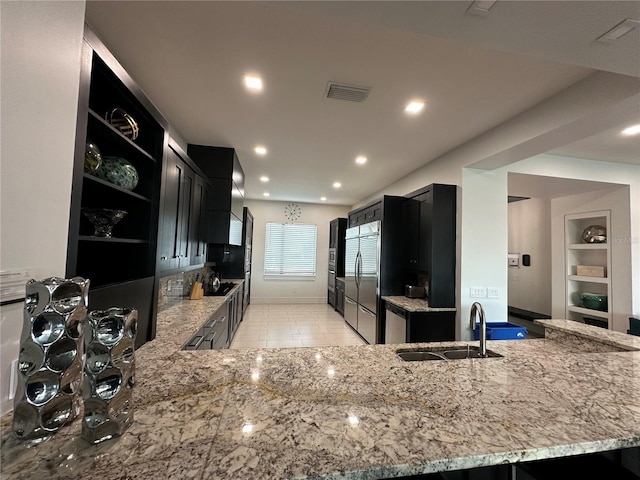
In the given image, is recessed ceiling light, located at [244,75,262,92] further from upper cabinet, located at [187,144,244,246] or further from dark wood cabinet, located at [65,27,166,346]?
upper cabinet, located at [187,144,244,246]

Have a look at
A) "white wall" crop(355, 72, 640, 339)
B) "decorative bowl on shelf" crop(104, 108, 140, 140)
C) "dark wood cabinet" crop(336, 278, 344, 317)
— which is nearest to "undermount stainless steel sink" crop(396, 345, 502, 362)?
"white wall" crop(355, 72, 640, 339)

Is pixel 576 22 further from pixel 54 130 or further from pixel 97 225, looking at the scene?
pixel 97 225

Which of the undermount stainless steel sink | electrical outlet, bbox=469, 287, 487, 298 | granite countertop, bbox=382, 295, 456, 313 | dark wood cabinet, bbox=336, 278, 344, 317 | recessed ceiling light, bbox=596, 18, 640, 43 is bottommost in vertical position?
dark wood cabinet, bbox=336, 278, 344, 317

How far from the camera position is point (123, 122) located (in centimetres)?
148

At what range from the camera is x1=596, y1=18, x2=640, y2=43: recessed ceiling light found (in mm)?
1203

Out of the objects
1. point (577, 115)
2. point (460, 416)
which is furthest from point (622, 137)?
point (460, 416)

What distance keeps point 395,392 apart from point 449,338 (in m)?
2.68

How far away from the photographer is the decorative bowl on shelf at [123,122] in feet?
4.66

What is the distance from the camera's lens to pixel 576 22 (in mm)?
1218

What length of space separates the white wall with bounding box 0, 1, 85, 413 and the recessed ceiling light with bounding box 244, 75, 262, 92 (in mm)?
1300

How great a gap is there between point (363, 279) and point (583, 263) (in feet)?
12.2

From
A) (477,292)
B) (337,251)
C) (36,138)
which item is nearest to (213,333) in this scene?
(36,138)

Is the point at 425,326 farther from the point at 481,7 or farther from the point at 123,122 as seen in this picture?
the point at 123,122

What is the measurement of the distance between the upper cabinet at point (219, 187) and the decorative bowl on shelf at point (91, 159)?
2405mm
